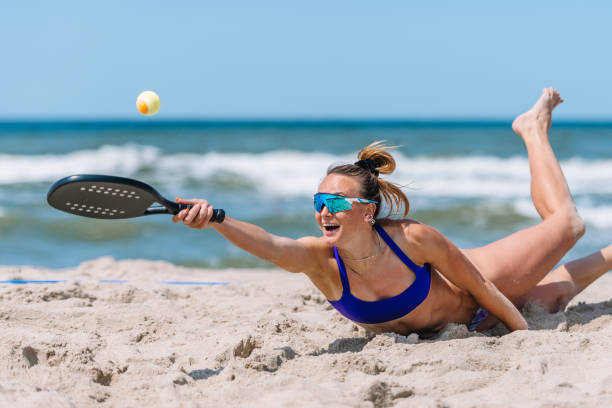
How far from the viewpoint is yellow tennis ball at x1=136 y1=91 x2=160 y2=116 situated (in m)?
3.97

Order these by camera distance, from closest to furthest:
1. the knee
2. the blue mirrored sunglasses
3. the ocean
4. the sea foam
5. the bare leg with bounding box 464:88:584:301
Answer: the blue mirrored sunglasses → the bare leg with bounding box 464:88:584:301 → the knee → the ocean → the sea foam

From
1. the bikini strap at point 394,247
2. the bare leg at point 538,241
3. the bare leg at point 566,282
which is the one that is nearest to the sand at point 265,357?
the bare leg at point 566,282

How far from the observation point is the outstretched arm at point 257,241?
2.49m

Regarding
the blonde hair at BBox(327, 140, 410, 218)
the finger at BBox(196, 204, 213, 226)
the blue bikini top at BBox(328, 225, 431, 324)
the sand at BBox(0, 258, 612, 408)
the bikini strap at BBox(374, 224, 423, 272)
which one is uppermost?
the blonde hair at BBox(327, 140, 410, 218)

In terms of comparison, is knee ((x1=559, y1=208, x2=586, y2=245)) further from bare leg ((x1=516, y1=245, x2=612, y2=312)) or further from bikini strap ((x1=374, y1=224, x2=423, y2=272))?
bikini strap ((x1=374, y1=224, x2=423, y2=272))

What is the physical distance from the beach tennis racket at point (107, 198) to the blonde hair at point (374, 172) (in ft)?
2.50

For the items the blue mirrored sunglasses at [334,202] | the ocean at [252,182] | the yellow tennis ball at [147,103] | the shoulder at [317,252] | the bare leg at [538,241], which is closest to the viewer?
the blue mirrored sunglasses at [334,202]

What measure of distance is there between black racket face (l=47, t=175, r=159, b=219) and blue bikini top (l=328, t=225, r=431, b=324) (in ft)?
3.35

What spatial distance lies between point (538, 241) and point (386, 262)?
43.0 inches

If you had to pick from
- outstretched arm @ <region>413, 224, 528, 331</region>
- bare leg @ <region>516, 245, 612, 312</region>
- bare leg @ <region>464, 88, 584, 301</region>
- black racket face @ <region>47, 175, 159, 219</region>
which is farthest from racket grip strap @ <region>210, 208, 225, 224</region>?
bare leg @ <region>516, 245, 612, 312</region>

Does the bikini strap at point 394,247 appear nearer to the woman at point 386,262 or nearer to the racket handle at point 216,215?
the woman at point 386,262

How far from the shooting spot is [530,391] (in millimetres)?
2418

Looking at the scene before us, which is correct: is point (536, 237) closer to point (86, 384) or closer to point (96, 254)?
point (86, 384)

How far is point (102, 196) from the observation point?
8.32ft
